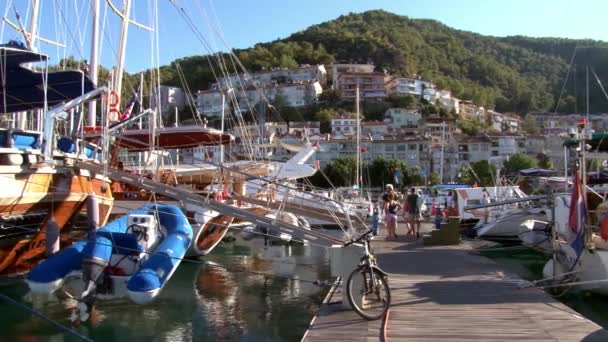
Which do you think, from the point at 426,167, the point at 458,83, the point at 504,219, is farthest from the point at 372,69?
the point at 504,219

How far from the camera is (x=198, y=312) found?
12.1m

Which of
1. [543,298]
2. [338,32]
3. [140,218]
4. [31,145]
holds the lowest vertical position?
[543,298]

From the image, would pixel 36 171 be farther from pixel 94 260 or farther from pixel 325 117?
pixel 325 117

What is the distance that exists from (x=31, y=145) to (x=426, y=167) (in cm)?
8591

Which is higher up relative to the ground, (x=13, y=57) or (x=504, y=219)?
(x=13, y=57)

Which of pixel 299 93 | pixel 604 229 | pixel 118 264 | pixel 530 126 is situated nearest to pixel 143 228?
pixel 118 264

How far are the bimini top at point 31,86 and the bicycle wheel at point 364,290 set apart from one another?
8.24 m

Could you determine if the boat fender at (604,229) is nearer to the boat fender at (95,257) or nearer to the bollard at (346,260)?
the bollard at (346,260)

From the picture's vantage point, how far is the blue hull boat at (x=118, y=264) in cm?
994

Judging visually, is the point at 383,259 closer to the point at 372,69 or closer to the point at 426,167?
the point at 426,167

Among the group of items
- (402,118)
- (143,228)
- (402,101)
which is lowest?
(143,228)

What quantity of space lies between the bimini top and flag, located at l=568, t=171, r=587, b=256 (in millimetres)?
10734

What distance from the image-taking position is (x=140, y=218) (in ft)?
38.9

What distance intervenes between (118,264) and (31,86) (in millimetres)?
5827
